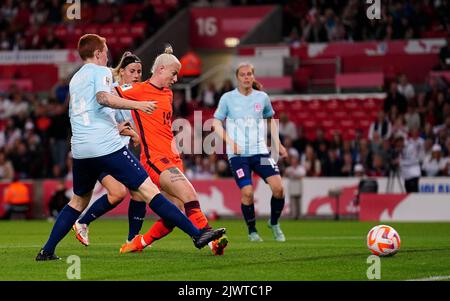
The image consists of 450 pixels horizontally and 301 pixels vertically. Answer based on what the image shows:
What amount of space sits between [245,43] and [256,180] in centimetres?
901

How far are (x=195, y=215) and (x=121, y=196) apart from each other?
66.8 inches

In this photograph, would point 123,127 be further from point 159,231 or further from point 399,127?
point 399,127

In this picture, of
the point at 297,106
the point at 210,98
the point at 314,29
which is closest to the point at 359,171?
the point at 297,106

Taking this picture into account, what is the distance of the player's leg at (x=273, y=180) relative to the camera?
617 inches

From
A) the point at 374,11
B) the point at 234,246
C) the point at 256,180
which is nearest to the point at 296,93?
the point at 374,11

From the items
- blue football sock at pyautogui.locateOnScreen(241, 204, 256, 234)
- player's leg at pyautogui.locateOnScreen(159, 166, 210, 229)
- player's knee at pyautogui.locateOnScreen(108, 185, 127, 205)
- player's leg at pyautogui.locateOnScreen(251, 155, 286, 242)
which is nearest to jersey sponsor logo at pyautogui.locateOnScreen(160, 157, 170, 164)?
player's leg at pyautogui.locateOnScreen(159, 166, 210, 229)

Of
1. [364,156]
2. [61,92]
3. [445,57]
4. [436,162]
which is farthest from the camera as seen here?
[61,92]

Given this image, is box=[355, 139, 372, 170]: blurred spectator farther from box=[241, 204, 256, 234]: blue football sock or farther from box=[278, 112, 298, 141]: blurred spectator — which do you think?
box=[241, 204, 256, 234]: blue football sock

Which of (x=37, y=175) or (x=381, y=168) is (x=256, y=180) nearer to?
(x=381, y=168)

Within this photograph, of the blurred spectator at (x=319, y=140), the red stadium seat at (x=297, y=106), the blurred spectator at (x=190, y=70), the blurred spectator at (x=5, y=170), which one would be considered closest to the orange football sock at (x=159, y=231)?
the blurred spectator at (x=319, y=140)

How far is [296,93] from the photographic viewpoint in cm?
3206


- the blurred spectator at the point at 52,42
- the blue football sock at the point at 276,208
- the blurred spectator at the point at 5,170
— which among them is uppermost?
the blurred spectator at the point at 52,42

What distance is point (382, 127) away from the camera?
26859 millimetres

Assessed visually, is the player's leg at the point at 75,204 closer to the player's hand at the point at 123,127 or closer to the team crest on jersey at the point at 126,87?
the player's hand at the point at 123,127
